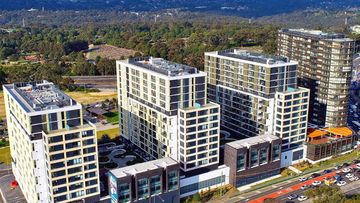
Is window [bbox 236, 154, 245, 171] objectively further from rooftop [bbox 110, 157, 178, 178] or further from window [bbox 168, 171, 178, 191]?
rooftop [bbox 110, 157, 178, 178]

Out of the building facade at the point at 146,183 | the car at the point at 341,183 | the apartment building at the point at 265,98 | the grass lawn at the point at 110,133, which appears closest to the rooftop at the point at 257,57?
the apartment building at the point at 265,98

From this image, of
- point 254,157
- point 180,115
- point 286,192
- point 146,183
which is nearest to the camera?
point 146,183

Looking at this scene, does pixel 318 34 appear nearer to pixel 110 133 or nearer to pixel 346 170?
pixel 346 170

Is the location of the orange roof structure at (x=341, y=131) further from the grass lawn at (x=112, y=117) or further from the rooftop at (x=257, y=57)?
the grass lawn at (x=112, y=117)

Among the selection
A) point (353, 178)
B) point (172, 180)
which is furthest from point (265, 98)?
point (172, 180)

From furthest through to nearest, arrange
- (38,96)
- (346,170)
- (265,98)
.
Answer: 1. (265,98)
2. (346,170)
3. (38,96)

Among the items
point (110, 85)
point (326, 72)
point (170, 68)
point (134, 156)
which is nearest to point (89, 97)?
point (110, 85)
